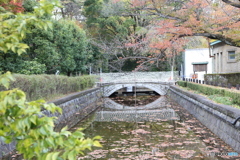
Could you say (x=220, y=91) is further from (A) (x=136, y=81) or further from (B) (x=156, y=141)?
(A) (x=136, y=81)

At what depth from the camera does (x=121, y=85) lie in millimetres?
28469

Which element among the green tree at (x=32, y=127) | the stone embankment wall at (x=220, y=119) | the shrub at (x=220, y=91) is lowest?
the stone embankment wall at (x=220, y=119)

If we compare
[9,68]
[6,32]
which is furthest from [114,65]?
[6,32]

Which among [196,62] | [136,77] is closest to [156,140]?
[136,77]

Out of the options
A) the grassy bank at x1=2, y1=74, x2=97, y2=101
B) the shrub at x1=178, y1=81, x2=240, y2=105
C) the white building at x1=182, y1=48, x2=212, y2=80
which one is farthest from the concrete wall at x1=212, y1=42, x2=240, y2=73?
the grassy bank at x1=2, y1=74, x2=97, y2=101

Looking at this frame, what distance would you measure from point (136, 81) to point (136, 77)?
74cm

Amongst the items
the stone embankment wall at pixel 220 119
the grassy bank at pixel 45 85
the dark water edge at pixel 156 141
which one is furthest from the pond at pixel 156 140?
the grassy bank at pixel 45 85

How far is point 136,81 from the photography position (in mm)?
28344

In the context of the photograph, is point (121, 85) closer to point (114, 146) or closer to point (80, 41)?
point (80, 41)

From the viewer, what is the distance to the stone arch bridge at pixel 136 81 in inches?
1117

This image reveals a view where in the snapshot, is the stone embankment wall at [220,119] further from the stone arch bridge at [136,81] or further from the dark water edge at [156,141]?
the stone arch bridge at [136,81]

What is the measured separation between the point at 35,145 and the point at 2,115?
38 cm

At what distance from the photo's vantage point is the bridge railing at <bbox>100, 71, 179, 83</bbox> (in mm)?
28797

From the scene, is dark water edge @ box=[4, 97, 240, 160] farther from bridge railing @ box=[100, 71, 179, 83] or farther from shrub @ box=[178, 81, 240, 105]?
bridge railing @ box=[100, 71, 179, 83]
